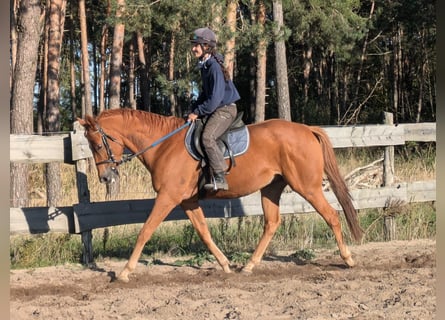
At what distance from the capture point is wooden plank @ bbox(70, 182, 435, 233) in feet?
27.0

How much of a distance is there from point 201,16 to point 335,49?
378 inches

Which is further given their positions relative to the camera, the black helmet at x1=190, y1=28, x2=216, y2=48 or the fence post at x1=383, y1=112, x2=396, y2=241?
the fence post at x1=383, y1=112, x2=396, y2=241

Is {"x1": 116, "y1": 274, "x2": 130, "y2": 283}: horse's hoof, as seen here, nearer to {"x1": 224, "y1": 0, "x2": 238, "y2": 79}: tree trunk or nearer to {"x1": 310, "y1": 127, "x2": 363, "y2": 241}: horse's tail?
{"x1": 310, "y1": 127, "x2": 363, "y2": 241}: horse's tail

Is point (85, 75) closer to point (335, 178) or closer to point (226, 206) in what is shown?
point (226, 206)

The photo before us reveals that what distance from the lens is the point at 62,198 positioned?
13.5m

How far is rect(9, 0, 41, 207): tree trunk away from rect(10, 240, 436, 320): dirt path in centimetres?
429

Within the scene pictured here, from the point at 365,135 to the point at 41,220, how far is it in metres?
5.02

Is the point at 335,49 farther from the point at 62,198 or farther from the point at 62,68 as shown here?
the point at 62,68

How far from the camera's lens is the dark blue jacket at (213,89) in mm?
7105

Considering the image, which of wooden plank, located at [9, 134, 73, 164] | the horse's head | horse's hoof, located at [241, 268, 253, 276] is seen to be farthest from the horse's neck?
horse's hoof, located at [241, 268, 253, 276]

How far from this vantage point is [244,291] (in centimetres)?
646

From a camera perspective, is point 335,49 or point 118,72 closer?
point 118,72

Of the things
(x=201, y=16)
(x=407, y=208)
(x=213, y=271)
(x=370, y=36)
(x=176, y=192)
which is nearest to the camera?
(x=176, y=192)

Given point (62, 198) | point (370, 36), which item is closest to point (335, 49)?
point (370, 36)
